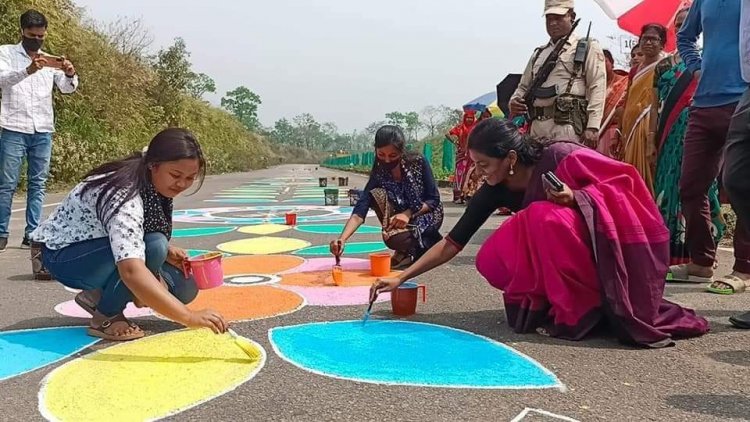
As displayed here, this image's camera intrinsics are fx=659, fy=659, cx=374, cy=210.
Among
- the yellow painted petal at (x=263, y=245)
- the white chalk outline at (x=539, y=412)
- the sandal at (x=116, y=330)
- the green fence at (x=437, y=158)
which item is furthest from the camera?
the green fence at (x=437, y=158)

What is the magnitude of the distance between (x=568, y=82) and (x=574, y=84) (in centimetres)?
4

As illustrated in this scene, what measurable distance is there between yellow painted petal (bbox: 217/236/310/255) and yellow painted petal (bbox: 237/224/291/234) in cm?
47

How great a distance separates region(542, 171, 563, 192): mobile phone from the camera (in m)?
2.57

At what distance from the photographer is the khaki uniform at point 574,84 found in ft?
13.5

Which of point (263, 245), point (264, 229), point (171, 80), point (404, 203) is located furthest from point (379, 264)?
point (171, 80)

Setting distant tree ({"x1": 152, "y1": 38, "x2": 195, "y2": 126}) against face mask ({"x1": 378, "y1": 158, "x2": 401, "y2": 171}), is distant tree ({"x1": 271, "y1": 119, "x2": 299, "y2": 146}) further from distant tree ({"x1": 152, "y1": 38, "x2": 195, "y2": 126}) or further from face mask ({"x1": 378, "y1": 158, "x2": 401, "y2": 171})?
face mask ({"x1": 378, "y1": 158, "x2": 401, "y2": 171})

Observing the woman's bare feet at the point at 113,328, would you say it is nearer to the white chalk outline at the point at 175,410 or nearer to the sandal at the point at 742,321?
the white chalk outline at the point at 175,410

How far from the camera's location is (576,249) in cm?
254

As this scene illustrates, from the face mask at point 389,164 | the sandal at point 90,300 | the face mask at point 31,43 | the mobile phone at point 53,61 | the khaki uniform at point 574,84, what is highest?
the face mask at point 31,43

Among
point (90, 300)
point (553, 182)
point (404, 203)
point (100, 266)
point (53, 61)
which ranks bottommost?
point (90, 300)

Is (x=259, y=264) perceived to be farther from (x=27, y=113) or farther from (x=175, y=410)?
(x=175, y=410)

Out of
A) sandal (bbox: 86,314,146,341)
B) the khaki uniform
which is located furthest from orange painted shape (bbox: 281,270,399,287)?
the khaki uniform

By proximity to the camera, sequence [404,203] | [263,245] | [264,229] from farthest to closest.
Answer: [264,229], [263,245], [404,203]

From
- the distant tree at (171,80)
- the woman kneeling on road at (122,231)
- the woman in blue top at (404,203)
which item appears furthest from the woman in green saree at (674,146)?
the distant tree at (171,80)
